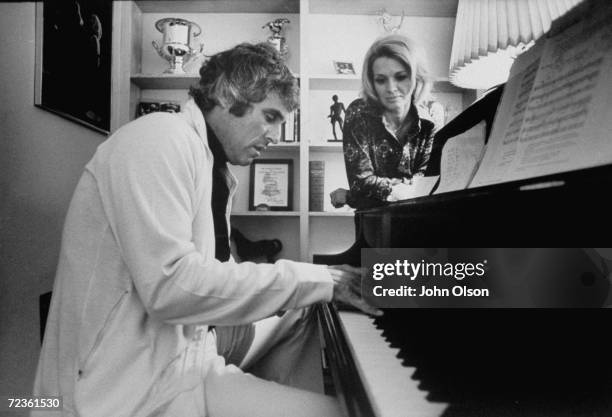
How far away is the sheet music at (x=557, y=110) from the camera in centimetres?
50

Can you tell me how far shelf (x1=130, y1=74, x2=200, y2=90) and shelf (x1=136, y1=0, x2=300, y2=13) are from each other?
1.27 ft

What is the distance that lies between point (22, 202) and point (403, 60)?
1984mm

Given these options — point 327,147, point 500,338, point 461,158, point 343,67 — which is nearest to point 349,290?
point 500,338

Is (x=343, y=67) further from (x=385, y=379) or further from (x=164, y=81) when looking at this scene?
(x=385, y=379)

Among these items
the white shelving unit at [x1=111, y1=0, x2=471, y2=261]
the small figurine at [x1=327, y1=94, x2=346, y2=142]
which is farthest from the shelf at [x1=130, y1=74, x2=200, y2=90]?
the small figurine at [x1=327, y1=94, x2=346, y2=142]

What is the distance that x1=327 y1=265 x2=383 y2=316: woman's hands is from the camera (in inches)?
29.3

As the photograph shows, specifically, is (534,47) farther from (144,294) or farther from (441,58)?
(441,58)

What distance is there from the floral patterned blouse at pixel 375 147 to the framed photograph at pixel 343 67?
171 mm

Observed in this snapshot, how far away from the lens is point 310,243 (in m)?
2.37

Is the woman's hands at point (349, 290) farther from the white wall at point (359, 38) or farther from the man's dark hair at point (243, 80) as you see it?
the white wall at point (359, 38)

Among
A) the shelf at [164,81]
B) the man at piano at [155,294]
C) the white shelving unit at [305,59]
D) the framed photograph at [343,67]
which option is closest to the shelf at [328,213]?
the white shelving unit at [305,59]

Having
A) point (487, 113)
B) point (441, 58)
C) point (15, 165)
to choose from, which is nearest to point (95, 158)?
point (15, 165)

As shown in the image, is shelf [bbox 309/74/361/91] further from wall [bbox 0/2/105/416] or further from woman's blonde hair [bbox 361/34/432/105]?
wall [bbox 0/2/105/416]

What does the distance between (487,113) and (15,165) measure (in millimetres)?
1337
